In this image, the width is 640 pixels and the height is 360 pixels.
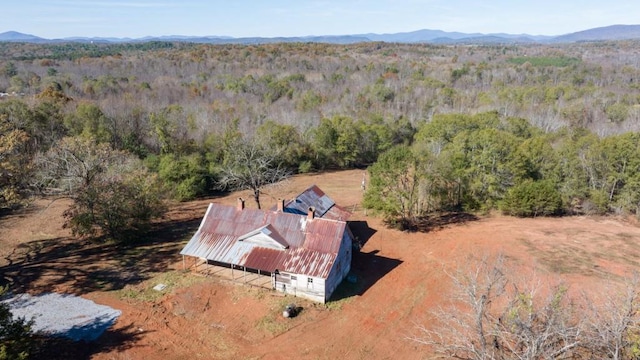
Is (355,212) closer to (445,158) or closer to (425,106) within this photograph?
(445,158)

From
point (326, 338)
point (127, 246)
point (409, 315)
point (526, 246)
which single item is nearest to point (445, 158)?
point (526, 246)

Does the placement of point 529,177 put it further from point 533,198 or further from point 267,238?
point 267,238

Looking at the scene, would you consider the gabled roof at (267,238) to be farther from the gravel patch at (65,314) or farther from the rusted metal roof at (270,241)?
the gravel patch at (65,314)

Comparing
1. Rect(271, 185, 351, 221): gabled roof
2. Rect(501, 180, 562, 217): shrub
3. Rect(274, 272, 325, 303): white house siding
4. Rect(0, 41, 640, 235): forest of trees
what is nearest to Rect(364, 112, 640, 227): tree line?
Rect(501, 180, 562, 217): shrub

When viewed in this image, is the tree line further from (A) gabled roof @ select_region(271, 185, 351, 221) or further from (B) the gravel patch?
(B) the gravel patch

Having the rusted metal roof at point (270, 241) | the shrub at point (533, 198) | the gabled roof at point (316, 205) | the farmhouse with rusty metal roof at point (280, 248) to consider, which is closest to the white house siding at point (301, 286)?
the farmhouse with rusty metal roof at point (280, 248)

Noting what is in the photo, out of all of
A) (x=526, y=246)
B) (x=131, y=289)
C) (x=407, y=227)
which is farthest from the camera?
(x=407, y=227)

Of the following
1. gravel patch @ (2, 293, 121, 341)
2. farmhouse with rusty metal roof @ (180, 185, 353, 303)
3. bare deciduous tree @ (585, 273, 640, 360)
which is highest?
bare deciduous tree @ (585, 273, 640, 360)
